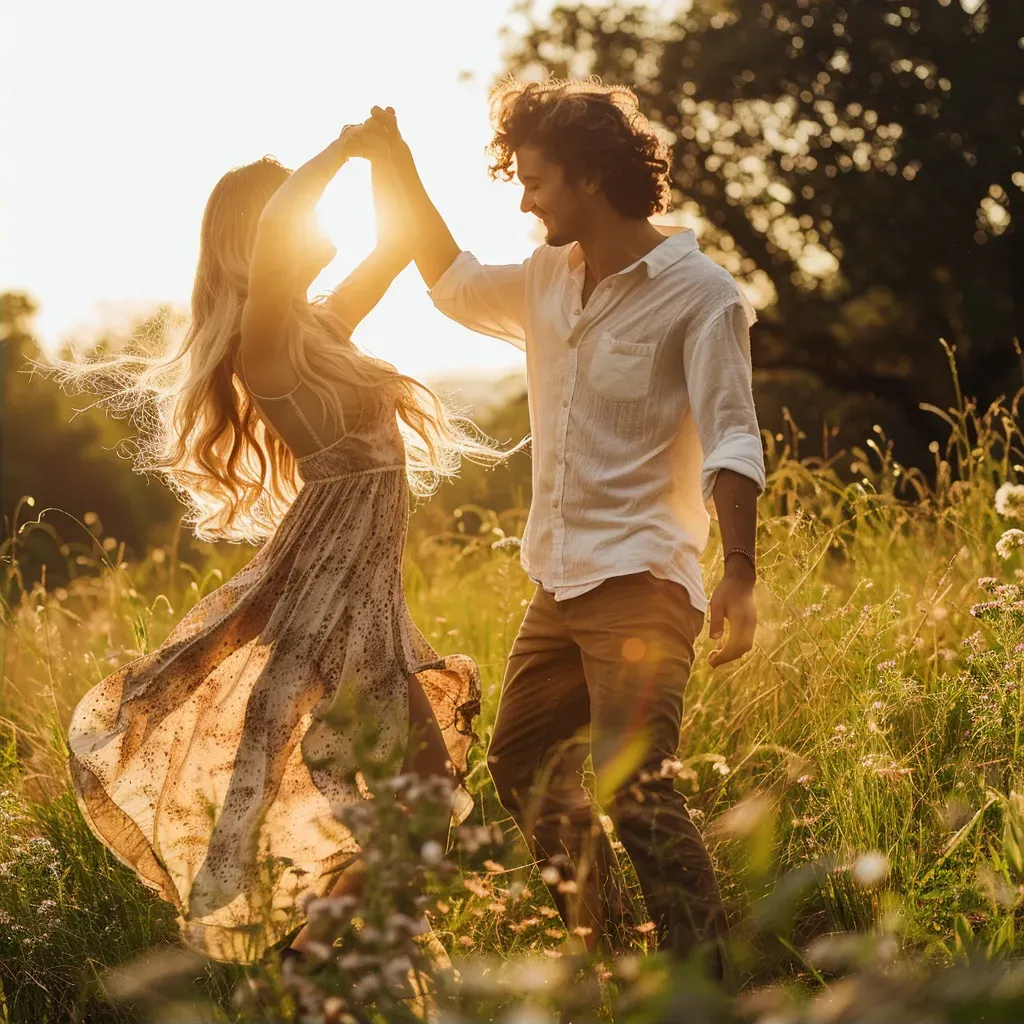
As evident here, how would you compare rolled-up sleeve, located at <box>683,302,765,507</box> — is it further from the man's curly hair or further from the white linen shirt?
the man's curly hair

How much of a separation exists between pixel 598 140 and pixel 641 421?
0.75 meters

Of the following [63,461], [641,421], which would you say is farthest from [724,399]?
[63,461]

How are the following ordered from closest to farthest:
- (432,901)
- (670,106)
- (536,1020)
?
(536,1020)
(432,901)
(670,106)

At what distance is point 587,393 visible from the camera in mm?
3045

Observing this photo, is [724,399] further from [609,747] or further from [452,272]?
[452,272]

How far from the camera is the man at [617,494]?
271 cm

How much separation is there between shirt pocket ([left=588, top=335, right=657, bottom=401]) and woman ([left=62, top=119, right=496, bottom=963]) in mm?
536

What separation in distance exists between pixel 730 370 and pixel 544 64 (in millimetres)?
17408

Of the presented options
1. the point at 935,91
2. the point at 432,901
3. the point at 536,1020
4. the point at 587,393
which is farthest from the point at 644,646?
the point at 935,91

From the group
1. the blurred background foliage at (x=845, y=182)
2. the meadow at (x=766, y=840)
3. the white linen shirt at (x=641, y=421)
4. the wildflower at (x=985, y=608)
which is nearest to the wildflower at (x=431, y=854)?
the meadow at (x=766, y=840)

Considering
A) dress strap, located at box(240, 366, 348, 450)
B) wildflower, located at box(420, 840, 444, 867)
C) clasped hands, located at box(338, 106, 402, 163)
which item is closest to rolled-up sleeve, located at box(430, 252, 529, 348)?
clasped hands, located at box(338, 106, 402, 163)

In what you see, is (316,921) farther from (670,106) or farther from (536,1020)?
(670,106)

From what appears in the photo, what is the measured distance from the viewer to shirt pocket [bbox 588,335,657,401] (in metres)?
2.96

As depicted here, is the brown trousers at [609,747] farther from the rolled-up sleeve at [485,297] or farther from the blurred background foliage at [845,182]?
the blurred background foliage at [845,182]
